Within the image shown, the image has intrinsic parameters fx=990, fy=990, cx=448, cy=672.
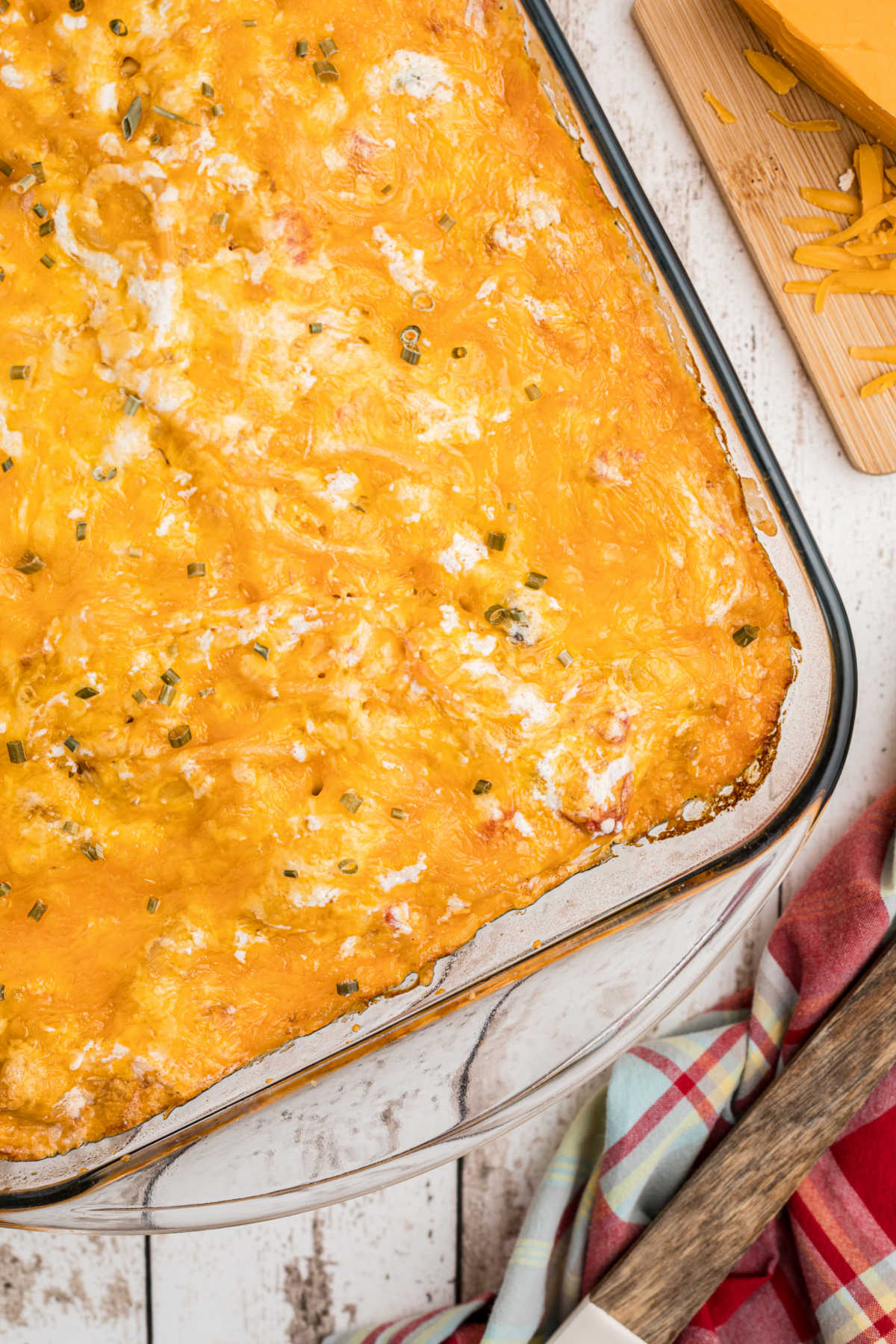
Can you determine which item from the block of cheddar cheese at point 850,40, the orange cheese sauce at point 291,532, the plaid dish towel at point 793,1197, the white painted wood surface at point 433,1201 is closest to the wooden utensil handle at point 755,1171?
the plaid dish towel at point 793,1197

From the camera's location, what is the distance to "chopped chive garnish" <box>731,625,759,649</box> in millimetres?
1133

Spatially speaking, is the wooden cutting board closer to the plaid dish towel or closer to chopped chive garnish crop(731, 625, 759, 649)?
chopped chive garnish crop(731, 625, 759, 649)

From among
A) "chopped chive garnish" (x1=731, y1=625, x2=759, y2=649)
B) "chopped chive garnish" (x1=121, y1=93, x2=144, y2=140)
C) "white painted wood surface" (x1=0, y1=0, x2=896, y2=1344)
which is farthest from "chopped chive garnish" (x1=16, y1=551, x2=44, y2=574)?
"white painted wood surface" (x1=0, y1=0, x2=896, y2=1344)

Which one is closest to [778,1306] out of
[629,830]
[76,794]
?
[629,830]

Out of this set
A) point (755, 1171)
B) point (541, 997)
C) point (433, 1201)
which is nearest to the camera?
point (541, 997)

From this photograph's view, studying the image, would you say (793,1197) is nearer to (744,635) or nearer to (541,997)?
(541,997)

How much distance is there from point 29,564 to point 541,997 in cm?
79

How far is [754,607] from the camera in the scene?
115 cm

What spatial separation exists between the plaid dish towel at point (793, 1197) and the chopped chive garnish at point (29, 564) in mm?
1033

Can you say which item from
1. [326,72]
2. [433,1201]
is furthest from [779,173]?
[433,1201]

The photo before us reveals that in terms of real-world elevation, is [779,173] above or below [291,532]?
above

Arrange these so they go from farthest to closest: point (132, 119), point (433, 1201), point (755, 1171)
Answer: point (433, 1201), point (755, 1171), point (132, 119)

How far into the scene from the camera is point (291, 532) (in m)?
1.07

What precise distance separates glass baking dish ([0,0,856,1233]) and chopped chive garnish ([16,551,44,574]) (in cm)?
63
